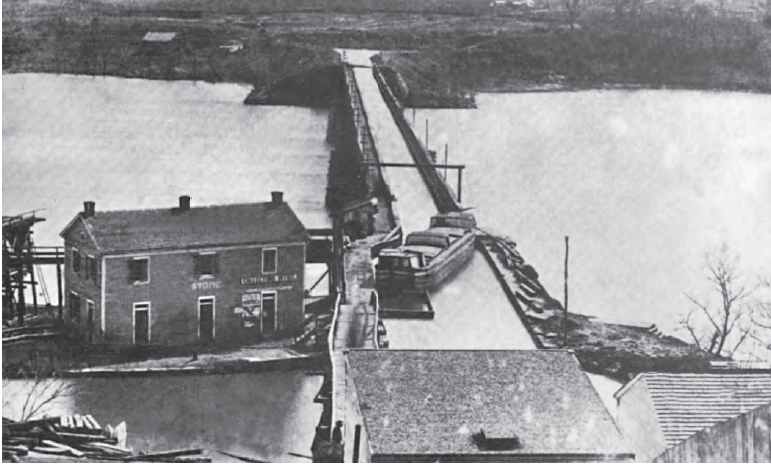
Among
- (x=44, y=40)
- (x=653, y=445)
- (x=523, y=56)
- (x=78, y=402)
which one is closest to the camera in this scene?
(x=653, y=445)

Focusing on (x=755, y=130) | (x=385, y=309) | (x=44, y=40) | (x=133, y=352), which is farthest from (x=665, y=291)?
(x=44, y=40)

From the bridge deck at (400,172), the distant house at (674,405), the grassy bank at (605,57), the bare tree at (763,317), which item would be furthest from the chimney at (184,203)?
the bare tree at (763,317)

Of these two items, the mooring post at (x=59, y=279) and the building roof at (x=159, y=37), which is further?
the building roof at (x=159, y=37)

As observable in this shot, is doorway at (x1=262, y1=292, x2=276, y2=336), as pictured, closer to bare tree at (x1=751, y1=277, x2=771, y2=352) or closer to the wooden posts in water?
the wooden posts in water

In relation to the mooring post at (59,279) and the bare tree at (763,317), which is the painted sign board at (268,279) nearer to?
the mooring post at (59,279)

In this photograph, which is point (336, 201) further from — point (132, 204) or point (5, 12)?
point (5, 12)

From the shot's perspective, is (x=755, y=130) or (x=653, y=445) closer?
(x=653, y=445)

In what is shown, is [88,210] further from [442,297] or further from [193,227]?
[442,297]
